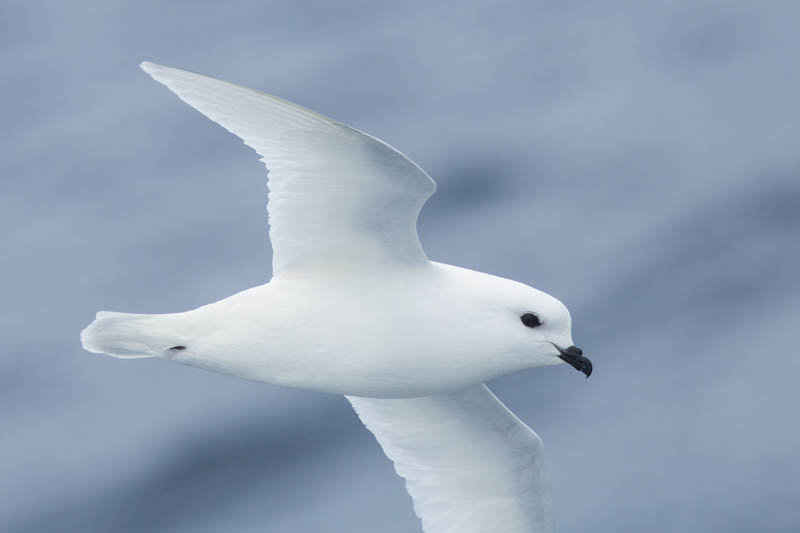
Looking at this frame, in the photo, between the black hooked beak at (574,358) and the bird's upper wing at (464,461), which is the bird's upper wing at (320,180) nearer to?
the black hooked beak at (574,358)

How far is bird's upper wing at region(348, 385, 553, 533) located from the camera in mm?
10078

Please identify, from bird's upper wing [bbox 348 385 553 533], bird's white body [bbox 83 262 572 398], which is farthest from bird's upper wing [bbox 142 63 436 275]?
bird's upper wing [bbox 348 385 553 533]

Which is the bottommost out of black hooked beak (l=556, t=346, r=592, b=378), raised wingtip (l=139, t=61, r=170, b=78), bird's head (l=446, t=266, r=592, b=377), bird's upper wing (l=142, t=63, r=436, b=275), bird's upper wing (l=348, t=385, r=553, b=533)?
bird's upper wing (l=348, t=385, r=553, b=533)

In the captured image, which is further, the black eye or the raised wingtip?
the black eye

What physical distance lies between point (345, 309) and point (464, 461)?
2095 millimetres

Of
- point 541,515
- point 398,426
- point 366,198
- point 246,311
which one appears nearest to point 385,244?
point 366,198

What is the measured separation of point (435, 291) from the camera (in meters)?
8.66

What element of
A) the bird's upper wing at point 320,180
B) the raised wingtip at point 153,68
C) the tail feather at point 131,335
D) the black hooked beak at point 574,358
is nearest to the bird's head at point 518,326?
the black hooked beak at point 574,358

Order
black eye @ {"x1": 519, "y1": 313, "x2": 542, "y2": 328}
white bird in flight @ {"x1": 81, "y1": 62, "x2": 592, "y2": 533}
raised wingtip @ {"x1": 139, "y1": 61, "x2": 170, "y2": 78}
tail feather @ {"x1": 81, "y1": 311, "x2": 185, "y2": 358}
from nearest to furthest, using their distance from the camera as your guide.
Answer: raised wingtip @ {"x1": 139, "y1": 61, "x2": 170, "y2": 78} < white bird in flight @ {"x1": 81, "y1": 62, "x2": 592, "y2": 533} < tail feather @ {"x1": 81, "y1": 311, "x2": 185, "y2": 358} < black eye @ {"x1": 519, "y1": 313, "x2": 542, "y2": 328}

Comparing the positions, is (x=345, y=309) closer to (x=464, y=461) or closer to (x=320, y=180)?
(x=320, y=180)

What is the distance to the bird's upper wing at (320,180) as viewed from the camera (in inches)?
321

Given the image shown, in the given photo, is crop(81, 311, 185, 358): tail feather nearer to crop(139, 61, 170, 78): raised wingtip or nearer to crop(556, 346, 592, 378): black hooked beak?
crop(139, 61, 170, 78): raised wingtip

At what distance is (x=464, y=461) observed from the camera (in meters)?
10.3

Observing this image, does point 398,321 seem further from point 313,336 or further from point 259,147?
point 259,147
